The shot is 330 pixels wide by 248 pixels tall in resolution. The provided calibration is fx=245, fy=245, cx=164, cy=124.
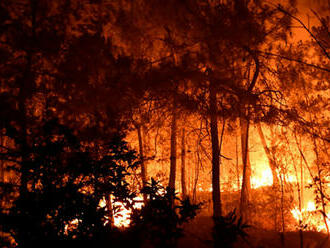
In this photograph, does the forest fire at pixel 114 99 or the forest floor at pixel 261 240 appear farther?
the forest floor at pixel 261 240

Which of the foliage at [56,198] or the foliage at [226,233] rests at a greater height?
the foliage at [56,198]

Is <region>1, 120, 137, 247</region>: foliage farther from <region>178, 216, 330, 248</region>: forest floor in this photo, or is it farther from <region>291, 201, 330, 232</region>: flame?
<region>291, 201, 330, 232</region>: flame

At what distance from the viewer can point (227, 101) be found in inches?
212

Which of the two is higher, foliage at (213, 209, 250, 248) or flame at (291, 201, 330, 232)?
foliage at (213, 209, 250, 248)

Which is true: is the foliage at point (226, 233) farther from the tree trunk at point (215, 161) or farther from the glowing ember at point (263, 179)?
the glowing ember at point (263, 179)

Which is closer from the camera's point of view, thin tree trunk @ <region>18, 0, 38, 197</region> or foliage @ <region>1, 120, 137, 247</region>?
foliage @ <region>1, 120, 137, 247</region>

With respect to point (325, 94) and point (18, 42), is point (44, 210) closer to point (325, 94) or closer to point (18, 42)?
point (18, 42)

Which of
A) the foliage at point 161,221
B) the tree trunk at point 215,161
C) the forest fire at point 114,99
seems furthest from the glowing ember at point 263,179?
the foliage at point 161,221

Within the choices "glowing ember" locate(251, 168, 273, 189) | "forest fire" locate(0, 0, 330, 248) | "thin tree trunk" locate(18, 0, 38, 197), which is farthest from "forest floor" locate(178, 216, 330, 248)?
"glowing ember" locate(251, 168, 273, 189)

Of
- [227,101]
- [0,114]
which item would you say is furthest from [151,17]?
[0,114]

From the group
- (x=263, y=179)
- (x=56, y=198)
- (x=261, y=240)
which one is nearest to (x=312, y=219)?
(x=261, y=240)

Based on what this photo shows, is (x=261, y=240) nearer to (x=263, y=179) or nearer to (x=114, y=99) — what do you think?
(x=114, y=99)

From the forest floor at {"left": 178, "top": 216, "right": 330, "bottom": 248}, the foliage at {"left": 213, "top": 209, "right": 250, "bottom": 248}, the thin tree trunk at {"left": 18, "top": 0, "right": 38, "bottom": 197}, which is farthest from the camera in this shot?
the forest floor at {"left": 178, "top": 216, "right": 330, "bottom": 248}

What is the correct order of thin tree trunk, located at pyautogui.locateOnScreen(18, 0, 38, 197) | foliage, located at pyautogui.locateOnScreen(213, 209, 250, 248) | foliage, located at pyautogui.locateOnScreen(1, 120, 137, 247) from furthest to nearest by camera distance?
thin tree trunk, located at pyautogui.locateOnScreen(18, 0, 38, 197), foliage, located at pyautogui.locateOnScreen(213, 209, 250, 248), foliage, located at pyautogui.locateOnScreen(1, 120, 137, 247)
